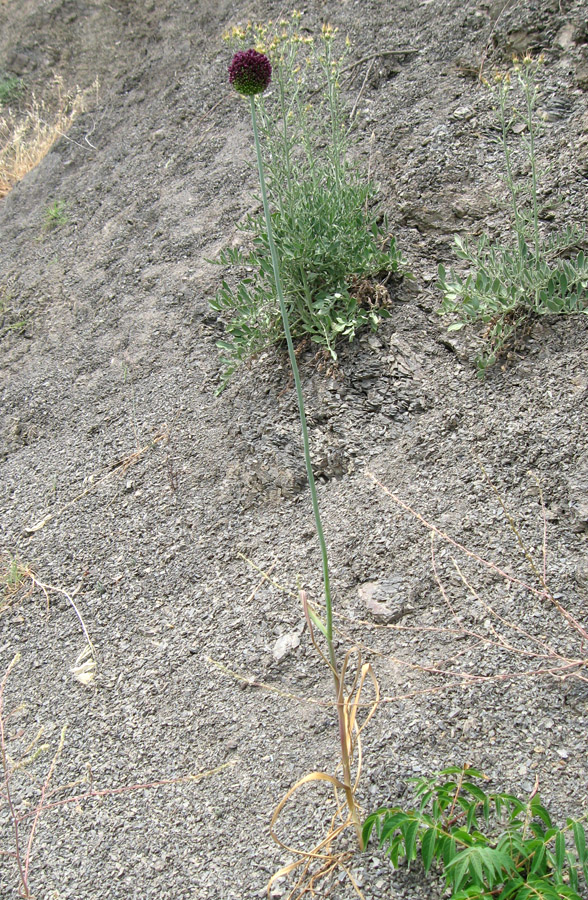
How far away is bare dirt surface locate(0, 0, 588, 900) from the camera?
5.84 ft

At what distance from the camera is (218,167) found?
13.4 feet

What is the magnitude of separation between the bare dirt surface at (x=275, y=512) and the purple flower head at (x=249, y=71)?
1313 mm

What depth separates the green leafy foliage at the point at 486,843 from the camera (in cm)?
129

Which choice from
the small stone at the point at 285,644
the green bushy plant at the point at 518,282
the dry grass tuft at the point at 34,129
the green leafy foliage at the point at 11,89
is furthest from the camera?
the green leafy foliage at the point at 11,89

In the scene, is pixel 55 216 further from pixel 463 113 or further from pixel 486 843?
pixel 486 843

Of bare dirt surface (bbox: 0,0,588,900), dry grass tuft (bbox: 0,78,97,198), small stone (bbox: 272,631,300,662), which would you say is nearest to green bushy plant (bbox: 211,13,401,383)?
bare dirt surface (bbox: 0,0,588,900)

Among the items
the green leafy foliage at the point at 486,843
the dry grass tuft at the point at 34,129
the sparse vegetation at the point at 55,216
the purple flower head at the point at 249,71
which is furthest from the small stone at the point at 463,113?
the dry grass tuft at the point at 34,129

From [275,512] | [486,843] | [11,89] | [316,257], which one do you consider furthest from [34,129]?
[486,843]

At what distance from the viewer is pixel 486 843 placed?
4.60 feet

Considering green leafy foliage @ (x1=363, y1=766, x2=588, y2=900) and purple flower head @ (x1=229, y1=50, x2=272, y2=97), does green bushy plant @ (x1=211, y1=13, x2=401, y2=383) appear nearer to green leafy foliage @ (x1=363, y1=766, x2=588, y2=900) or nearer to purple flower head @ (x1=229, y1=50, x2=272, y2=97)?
purple flower head @ (x1=229, y1=50, x2=272, y2=97)

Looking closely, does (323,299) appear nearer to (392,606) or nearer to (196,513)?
(196,513)

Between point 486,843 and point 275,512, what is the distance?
4.39ft

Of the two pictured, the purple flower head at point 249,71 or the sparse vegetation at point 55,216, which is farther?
the sparse vegetation at point 55,216

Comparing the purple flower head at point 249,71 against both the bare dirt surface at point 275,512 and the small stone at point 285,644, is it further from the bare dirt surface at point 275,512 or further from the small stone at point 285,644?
the small stone at point 285,644
